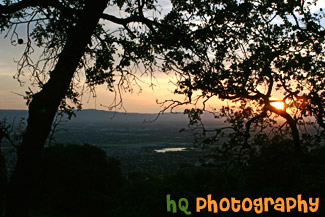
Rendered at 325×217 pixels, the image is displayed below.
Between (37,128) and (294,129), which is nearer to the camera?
(37,128)

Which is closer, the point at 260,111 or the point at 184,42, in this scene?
the point at 184,42

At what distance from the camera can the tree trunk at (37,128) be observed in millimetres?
3967

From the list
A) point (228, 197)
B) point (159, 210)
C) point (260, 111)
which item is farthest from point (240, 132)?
point (159, 210)

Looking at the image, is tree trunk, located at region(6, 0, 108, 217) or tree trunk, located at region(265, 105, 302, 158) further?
tree trunk, located at region(265, 105, 302, 158)

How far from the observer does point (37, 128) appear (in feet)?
13.5

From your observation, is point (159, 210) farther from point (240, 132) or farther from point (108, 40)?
point (108, 40)

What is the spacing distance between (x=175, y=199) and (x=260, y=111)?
9890mm

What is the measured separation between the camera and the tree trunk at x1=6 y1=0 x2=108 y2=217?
3.97 meters

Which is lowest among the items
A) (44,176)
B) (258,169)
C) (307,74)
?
(44,176)

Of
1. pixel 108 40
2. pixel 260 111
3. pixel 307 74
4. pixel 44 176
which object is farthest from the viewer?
pixel 44 176

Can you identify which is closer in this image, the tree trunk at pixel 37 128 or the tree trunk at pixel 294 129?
the tree trunk at pixel 37 128

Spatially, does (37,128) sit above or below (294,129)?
above

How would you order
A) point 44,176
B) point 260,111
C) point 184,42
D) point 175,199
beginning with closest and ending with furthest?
point 184,42 < point 260,111 < point 175,199 < point 44,176

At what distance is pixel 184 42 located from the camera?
6469 mm
